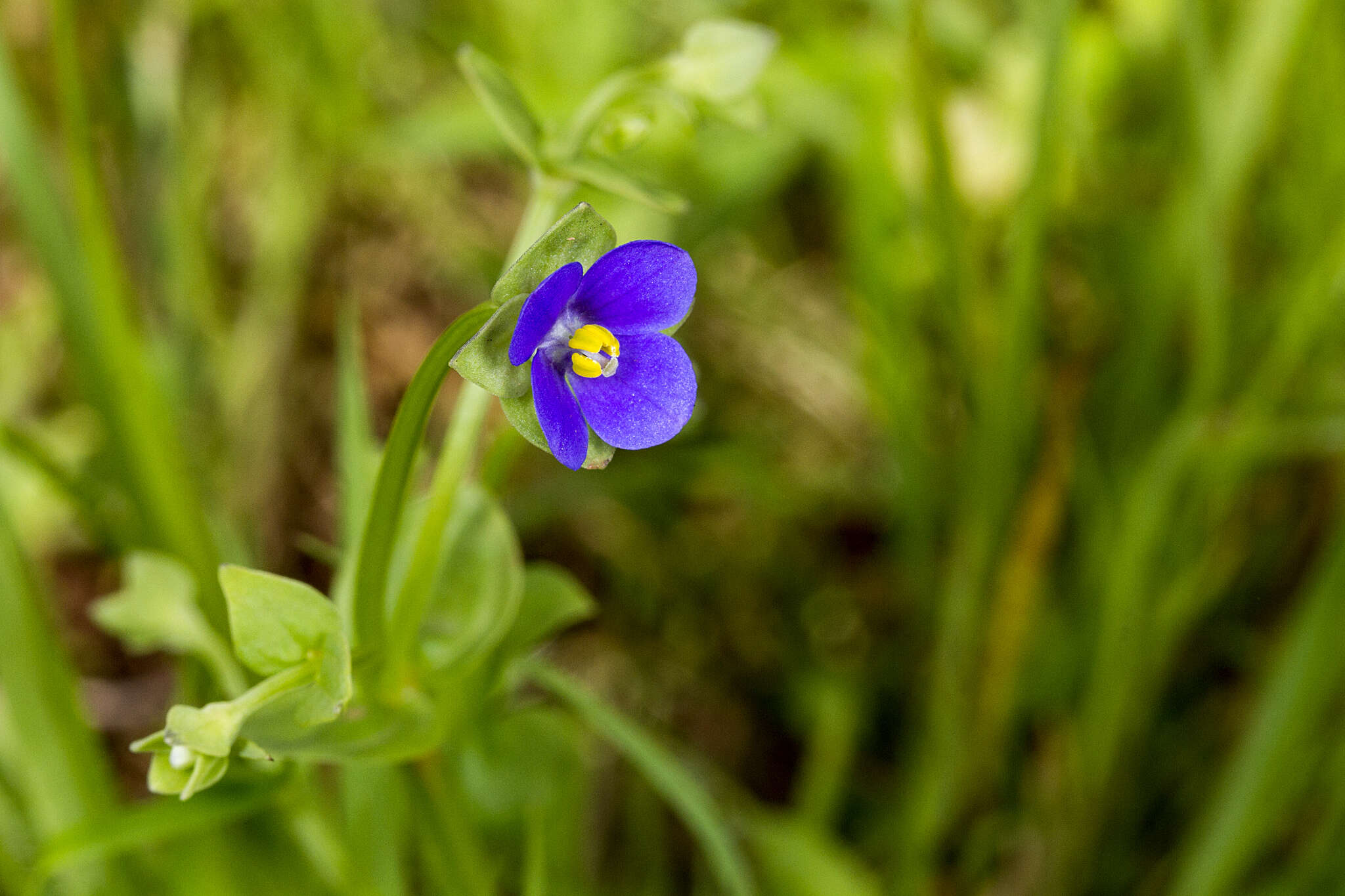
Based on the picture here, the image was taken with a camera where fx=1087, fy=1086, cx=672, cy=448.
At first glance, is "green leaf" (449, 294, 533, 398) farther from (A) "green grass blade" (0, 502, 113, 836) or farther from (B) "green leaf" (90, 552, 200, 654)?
(A) "green grass blade" (0, 502, 113, 836)

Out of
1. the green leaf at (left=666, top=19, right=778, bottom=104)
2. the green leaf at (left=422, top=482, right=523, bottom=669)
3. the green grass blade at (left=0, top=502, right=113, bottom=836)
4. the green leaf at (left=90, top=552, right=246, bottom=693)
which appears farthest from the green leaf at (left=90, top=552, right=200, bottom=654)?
the green leaf at (left=666, top=19, right=778, bottom=104)

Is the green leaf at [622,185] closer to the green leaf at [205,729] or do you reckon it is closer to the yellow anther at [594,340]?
the yellow anther at [594,340]

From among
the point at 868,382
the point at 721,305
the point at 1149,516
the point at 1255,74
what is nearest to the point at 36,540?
the point at 721,305

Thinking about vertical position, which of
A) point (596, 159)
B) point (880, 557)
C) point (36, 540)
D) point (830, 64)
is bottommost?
point (36, 540)

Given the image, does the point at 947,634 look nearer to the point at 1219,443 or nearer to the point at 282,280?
the point at 1219,443

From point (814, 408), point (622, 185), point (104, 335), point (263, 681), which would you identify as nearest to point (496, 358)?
point (622, 185)

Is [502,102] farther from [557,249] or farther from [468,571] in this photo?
[468,571]
